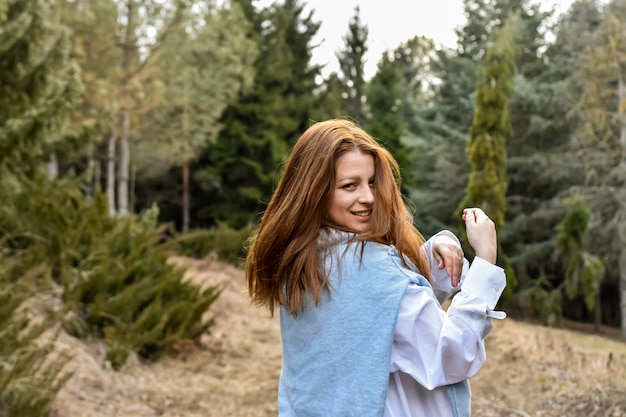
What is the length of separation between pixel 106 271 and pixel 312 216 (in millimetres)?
5708

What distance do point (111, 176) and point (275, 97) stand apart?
7273 millimetres

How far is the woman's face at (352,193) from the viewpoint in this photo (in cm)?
169

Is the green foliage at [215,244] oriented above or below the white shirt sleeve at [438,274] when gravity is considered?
below

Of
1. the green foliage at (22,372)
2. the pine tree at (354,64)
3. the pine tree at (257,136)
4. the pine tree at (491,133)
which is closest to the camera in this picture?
the green foliage at (22,372)

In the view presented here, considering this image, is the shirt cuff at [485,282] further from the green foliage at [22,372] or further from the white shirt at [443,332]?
the green foliage at [22,372]

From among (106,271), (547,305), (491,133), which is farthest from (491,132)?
(106,271)

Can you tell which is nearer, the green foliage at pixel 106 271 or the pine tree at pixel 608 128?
the green foliage at pixel 106 271

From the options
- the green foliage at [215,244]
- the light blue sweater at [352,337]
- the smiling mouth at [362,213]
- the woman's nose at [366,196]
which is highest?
the woman's nose at [366,196]

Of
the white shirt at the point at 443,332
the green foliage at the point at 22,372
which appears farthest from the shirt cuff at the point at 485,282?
the green foliage at the point at 22,372

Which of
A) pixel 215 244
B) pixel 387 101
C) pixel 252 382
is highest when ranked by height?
pixel 387 101

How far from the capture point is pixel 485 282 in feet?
4.98

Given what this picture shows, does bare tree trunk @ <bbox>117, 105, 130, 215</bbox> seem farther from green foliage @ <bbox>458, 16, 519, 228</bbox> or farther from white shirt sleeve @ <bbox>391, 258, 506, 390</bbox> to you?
white shirt sleeve @ <bbox>391, 258, 506, 390</bbox>

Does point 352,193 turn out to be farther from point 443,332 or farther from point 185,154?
point 185,154

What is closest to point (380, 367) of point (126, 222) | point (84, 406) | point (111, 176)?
point (84, 406)
